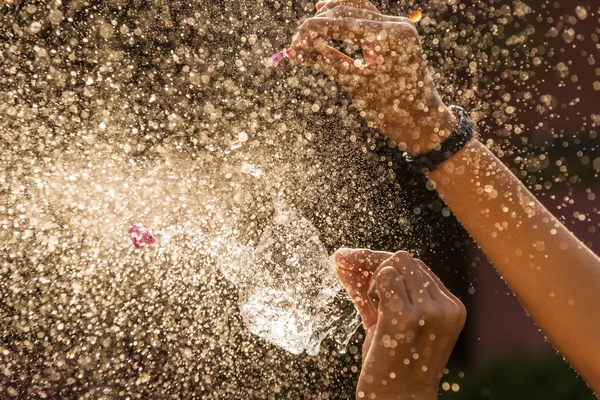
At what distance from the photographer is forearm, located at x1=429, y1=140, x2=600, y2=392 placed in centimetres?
70

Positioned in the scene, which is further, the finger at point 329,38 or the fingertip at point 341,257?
the fingertip at point 341,257

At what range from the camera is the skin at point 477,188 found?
707 millimetres

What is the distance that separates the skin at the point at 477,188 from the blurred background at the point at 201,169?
2378 millimetres

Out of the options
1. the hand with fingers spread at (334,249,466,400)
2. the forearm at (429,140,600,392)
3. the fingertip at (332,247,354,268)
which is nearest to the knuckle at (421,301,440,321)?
the hand with fingers spread at (334,249,466,400)

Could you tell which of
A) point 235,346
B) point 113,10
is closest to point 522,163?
point 235,346

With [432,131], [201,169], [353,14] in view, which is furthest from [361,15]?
[201,169]

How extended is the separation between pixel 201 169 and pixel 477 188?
3415 mm

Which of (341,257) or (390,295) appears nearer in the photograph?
(390,295)

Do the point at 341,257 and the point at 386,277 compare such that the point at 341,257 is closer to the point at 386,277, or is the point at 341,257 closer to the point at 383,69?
the point at 386,277

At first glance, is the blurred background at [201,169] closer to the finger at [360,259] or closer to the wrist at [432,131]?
the finger at [360,259]

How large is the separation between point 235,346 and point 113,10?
297 centimetres

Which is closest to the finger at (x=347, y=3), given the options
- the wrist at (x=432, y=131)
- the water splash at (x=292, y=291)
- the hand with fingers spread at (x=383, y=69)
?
the hand with fingers spread at (x=383, y=69)

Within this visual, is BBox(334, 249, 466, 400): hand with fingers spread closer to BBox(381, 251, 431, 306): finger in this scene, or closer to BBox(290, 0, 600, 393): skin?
BBox(381, 251, 431, 306): finger

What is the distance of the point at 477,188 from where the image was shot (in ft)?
2.44
